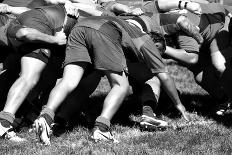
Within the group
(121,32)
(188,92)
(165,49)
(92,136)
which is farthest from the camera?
(188,92)

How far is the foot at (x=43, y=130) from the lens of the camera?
16.6 feet

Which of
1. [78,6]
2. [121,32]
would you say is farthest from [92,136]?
[78,6]

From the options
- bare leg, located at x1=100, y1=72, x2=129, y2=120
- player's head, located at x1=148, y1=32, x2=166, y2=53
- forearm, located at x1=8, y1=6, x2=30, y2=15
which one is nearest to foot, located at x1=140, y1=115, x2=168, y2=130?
bare leg, located at x1=100, y1=72, x2=129, y2=120

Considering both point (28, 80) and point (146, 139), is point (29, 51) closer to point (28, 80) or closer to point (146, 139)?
point (28, 80)

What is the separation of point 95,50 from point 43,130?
3.38ft

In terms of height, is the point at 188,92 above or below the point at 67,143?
below

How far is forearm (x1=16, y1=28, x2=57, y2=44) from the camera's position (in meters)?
5.53

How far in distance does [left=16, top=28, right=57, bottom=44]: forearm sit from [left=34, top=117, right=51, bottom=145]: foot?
3.10ft

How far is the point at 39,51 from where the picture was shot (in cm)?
570

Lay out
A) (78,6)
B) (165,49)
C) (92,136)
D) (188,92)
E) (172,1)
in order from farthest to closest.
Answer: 1. (188,92)
2. (172,1)
3. (78,6)
4. (165,49)
5. (92,136)

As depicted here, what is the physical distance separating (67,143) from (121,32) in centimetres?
134

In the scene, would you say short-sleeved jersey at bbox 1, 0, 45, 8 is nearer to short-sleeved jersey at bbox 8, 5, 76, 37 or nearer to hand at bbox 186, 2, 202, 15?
short-sleeved jersey at bbox 8, 5, 76, 37

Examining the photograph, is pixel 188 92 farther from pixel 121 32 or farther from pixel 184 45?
pixel 121 32

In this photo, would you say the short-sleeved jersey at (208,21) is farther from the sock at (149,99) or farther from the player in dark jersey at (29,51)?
the player in dark jersey at (29,51)
